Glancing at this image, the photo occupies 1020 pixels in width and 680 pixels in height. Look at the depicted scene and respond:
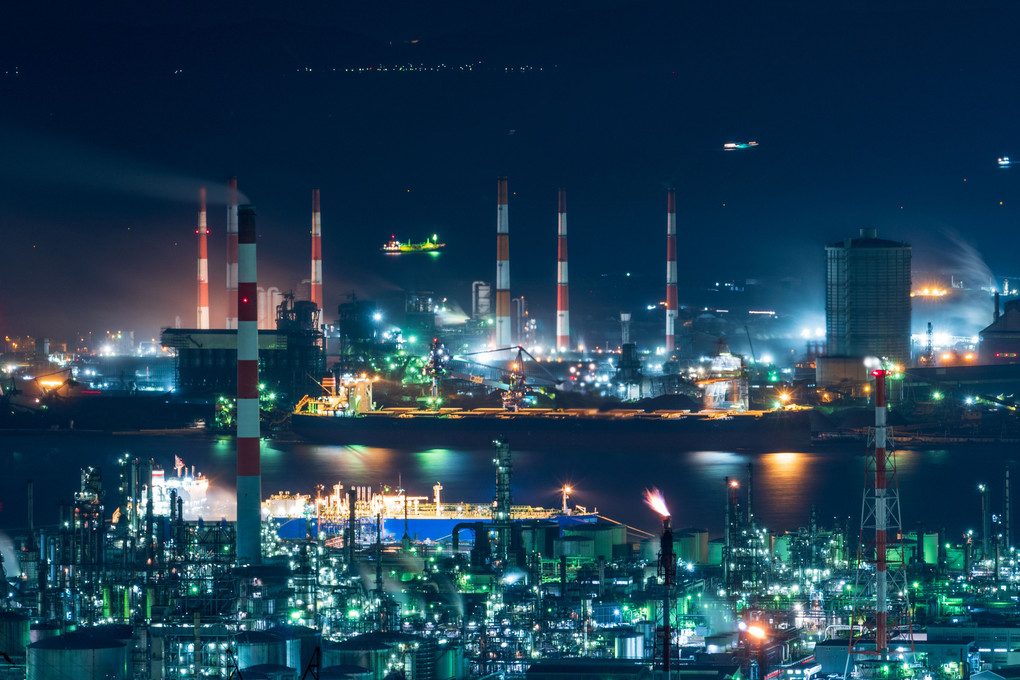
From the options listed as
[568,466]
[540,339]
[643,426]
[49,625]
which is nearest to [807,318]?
[540,339]

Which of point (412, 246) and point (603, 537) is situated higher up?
point (412, 246)

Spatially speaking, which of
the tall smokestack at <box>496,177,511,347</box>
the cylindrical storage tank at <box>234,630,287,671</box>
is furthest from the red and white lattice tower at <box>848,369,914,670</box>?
the tall smokestack at <box>496,177,511,347</box>

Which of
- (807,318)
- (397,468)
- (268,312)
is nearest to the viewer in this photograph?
(397,468)

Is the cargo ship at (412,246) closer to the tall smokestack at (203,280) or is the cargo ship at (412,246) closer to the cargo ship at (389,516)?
the tall smokestack at (203,280)

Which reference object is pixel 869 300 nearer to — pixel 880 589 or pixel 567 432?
pixel 567 432

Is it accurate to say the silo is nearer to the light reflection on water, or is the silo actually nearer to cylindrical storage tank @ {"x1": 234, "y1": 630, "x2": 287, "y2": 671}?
the light reflection on water

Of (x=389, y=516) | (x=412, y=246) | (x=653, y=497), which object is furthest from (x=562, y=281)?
(x=389, y=516)

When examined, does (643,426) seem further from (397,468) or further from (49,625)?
(49,625)
